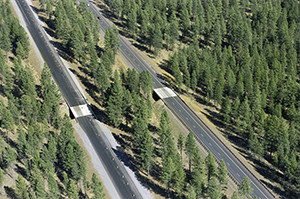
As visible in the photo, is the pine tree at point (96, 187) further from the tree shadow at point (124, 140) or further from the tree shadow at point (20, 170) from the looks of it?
the tree shadow at point (124, 140)

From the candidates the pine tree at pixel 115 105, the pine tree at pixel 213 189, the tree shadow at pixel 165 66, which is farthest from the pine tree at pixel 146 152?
the tree shadow at pixel 165 66

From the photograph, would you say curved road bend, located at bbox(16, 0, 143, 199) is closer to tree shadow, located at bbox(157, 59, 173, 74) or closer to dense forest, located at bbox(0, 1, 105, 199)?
dense forest, located at bbox(0, 1, 105, 199)

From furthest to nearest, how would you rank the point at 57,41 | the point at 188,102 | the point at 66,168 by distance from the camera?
the point at 57,41
the point at 188,102
the point at 66,168

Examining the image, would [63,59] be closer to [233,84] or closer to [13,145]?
[13,145]

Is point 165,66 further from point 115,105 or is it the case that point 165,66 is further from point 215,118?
point 115,105

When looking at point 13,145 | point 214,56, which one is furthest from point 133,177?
point 214,56

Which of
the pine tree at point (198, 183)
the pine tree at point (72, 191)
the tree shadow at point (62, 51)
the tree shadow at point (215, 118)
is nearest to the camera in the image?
the pine tree at point (72, 191)

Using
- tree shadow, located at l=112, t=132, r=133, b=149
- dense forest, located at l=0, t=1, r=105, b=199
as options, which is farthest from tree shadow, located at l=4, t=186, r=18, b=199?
tree shadow, located at l=112, t=132, r=133, b=149

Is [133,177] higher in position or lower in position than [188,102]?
lower
